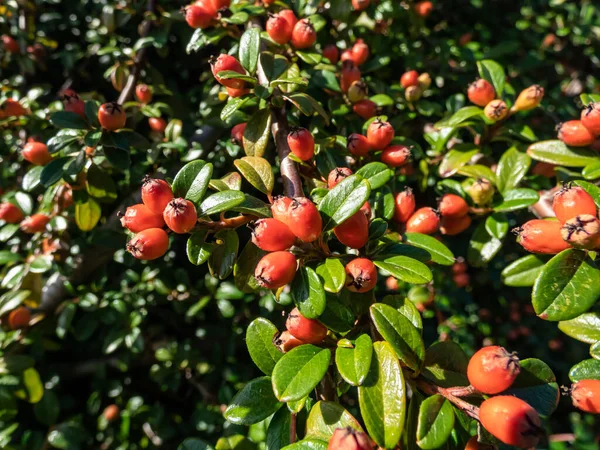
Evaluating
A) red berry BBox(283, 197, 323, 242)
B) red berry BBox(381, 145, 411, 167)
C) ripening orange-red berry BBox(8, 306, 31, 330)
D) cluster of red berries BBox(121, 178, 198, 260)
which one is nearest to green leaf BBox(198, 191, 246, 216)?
cluster of red berries BBox(121, 178, 198, 260)

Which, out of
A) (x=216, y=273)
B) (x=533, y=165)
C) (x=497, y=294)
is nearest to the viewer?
(x=216, y=273)

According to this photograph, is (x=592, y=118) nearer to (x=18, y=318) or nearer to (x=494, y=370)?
(x=494, y=370)

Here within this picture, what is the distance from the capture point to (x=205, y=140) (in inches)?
78.5

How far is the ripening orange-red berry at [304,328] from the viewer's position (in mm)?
1069

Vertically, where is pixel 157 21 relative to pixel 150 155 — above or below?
above

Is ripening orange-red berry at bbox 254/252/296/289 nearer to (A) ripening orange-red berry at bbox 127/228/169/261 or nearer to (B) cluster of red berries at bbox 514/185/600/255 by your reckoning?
(A) ripening orange-red berry at bbox 127/228/169/261

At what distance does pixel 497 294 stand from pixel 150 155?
2.81 metres

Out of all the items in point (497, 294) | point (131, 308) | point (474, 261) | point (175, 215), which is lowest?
point (497, 294)

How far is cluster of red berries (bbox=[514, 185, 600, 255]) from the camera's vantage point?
960mm

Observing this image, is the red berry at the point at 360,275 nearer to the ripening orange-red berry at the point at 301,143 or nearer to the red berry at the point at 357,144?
the ripening orange-red berry at the point at 301,143

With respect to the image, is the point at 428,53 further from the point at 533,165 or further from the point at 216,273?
the point at 216,273

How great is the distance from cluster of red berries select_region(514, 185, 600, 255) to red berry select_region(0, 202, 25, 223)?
1.94 m

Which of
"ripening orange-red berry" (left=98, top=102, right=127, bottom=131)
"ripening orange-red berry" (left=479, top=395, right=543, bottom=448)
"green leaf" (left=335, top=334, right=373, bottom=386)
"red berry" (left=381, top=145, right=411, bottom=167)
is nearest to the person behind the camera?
"ripening orange-red berry" (left=479, top=395, right=543, bottom=448)

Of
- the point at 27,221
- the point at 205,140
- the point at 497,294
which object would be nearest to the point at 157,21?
the point at 205,140
